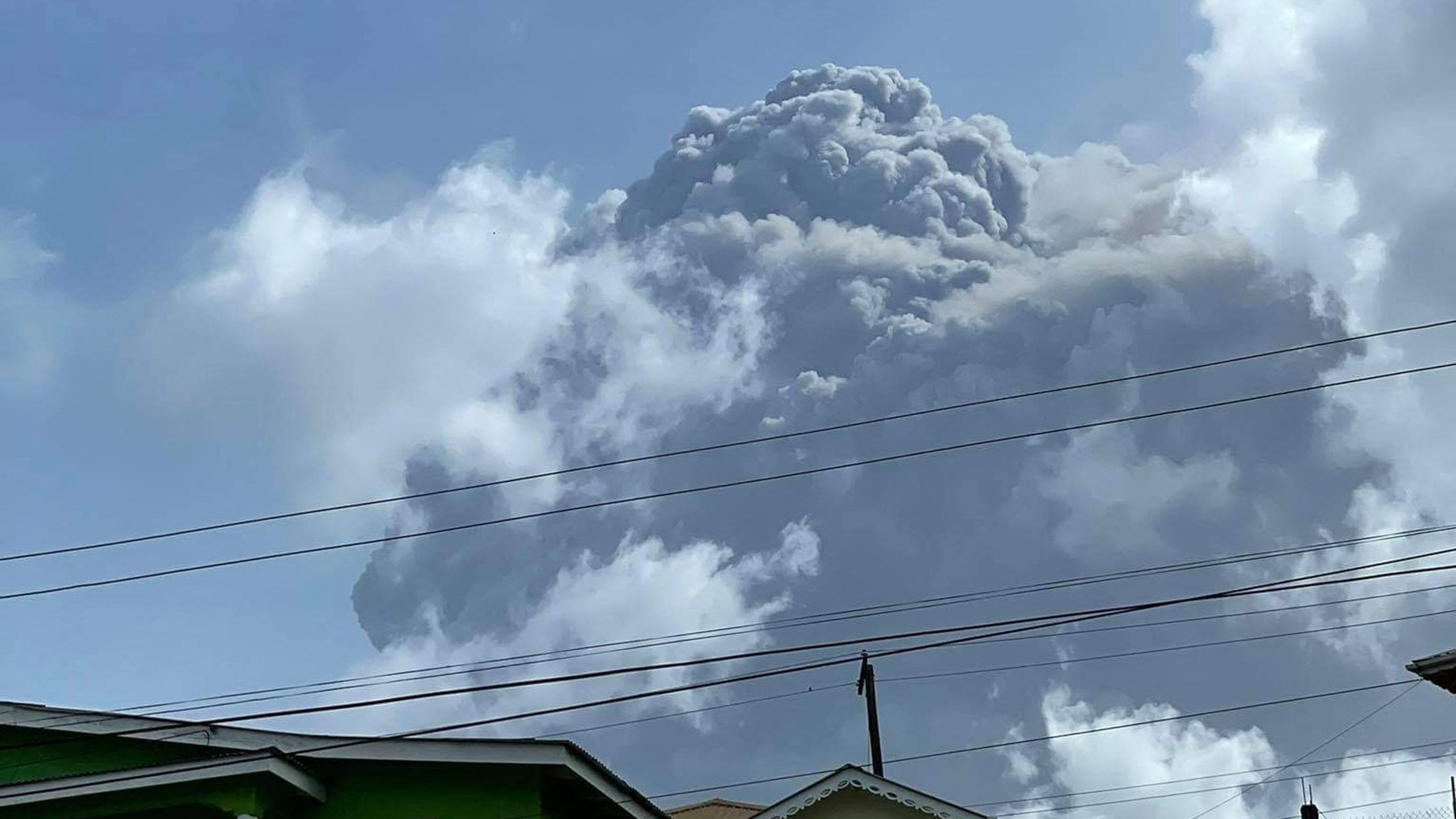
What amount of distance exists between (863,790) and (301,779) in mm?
9873

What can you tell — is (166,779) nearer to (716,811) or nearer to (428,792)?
(428,792)

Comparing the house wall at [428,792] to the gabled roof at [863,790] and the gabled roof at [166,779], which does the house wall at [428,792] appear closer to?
the gabled roof at [166,779]

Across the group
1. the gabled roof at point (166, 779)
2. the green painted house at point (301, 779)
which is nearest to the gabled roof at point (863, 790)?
the green painted house at point (301, 779)

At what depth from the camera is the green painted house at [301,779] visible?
22.9 meters

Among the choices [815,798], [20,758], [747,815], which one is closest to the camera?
[20,758]

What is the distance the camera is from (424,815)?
23.4 meters

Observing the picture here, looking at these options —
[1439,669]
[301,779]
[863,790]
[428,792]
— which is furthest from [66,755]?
[1439,669]

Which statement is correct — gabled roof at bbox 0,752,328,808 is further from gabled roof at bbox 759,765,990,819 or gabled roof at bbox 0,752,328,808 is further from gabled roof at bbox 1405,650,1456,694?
gabled roof at bbox 1405,650,1456,694

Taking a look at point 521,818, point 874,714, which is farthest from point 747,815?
point 521,818

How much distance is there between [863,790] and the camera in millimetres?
28000

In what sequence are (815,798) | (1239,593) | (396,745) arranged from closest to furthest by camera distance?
(1239,593), (396,745), (815,798)

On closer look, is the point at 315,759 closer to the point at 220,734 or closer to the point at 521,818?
the point at 220,734

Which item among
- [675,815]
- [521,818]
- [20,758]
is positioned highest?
[675,815]

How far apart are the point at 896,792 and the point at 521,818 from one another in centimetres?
751
